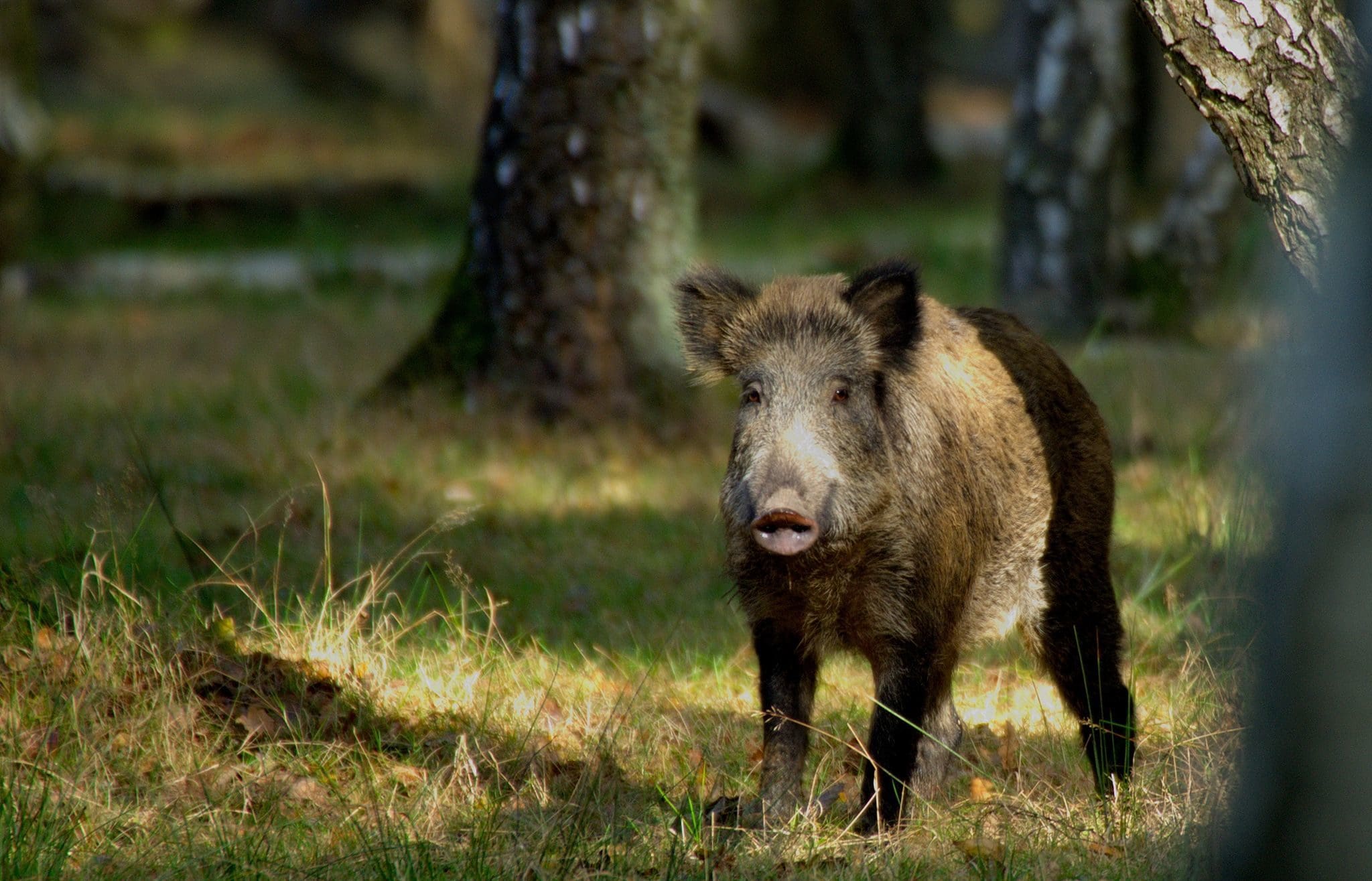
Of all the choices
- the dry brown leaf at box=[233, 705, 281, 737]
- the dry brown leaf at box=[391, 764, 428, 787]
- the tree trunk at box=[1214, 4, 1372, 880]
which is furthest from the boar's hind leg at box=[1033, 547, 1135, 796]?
the tree trunk at box=[1214, 4, 1372, 880]

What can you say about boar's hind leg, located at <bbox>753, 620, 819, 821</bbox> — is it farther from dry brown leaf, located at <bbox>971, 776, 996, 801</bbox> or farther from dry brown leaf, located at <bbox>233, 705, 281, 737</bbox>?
dry brown leaf, located at <bbox>233, 705, 281, 737</bbox>

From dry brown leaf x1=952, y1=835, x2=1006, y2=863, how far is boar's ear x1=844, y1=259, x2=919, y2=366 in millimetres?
1372

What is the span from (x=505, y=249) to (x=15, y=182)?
563 cm

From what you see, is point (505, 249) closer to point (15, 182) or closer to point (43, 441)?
point (43, 441)

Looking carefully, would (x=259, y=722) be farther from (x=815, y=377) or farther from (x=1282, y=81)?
(x=1282, y=81)

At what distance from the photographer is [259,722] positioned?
4395 mm

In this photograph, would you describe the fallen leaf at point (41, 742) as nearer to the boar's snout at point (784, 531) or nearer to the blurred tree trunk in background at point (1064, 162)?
the boar's snout at point (784, 531)

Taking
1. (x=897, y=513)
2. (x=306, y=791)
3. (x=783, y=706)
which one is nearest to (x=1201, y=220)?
(x=897, y=513)

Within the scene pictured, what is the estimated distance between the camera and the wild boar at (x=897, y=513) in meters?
4.13

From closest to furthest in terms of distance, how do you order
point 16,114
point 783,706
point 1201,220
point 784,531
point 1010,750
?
1. point 784,531
2. point 783,706
3. point 1010,750
4. point 1201,220
5. point 16,114

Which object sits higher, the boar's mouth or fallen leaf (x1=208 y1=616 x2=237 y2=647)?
the boar's mouth

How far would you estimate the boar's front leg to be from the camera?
413 centimetres

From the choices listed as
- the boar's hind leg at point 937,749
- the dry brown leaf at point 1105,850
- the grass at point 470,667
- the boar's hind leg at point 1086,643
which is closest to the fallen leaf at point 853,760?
the grass at point 470,667

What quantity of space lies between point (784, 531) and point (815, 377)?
620mm
